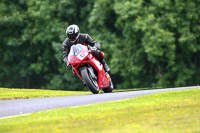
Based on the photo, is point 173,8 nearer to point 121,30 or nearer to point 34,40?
point 121,30

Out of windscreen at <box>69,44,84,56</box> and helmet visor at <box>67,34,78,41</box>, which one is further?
helmet visor at <box>67,34,78,41</box>

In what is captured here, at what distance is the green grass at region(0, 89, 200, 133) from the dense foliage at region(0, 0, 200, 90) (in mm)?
26177

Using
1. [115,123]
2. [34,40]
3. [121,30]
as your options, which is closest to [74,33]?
[115,123]

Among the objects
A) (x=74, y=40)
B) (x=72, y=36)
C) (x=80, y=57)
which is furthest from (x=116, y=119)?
(x=74, y=40)

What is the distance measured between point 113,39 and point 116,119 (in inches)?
1348

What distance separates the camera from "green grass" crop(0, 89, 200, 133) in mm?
8078

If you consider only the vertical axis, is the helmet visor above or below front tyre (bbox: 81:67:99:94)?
above

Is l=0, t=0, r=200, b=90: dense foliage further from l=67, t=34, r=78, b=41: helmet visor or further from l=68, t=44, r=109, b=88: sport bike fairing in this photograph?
l=67, t=34, r=78, b=41: helmet visor

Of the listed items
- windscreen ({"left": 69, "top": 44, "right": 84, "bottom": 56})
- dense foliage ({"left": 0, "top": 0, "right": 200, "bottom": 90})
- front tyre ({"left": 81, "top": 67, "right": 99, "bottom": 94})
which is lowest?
dense foliage ({"left": 0, "top": 0, "right": 200, "bottom": 90})

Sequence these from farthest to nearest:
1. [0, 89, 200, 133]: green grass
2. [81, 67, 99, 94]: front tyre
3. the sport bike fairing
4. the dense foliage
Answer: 1. the dense foliage
2. the sport bike fairing
3. [81, 67, 99, 94]: front tyre
4. [0, 89, 200, 133]: green grass

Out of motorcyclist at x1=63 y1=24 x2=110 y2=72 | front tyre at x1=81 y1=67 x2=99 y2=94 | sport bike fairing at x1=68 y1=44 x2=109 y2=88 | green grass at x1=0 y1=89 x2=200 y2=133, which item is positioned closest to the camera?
green grass at x1=0 y1=89 x2=200 y2=133

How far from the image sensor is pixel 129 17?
39906 mm

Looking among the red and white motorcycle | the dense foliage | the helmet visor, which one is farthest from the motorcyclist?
the dense foliage

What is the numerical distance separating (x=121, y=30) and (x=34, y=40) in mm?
8428
